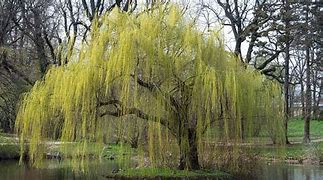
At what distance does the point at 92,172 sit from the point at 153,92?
5.62m

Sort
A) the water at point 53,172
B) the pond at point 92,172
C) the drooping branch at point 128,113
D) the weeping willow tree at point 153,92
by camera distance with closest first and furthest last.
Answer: the weeping willow tree at point 153,92 < the drooping branch at point 128,113 < the pond at point 92,172 < the water at point 53,172

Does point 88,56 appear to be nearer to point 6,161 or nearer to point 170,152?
point 170,152

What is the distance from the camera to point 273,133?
1652cm

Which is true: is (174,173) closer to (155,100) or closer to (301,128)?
(155,100)

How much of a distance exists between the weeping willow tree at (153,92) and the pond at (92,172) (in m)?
2.12

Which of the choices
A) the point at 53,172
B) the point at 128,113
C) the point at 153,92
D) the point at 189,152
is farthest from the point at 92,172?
the point at 153,92

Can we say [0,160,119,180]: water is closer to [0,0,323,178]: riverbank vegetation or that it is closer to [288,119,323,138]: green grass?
[0,0,323,178]: riverbank vegetation

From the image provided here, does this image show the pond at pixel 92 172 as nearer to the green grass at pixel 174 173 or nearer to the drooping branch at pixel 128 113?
the green grass at pixel 174 173

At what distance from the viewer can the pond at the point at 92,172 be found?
17.6 meters

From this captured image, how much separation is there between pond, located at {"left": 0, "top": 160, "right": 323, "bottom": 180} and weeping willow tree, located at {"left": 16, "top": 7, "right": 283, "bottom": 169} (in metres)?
2.12

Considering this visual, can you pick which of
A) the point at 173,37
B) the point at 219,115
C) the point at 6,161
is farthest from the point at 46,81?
the point at 6,161

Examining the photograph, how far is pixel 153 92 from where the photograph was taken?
604 inches

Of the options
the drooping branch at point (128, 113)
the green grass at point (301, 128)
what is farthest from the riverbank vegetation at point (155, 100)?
the green grass at point (301, 128)

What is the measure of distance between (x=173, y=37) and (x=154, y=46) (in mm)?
892
